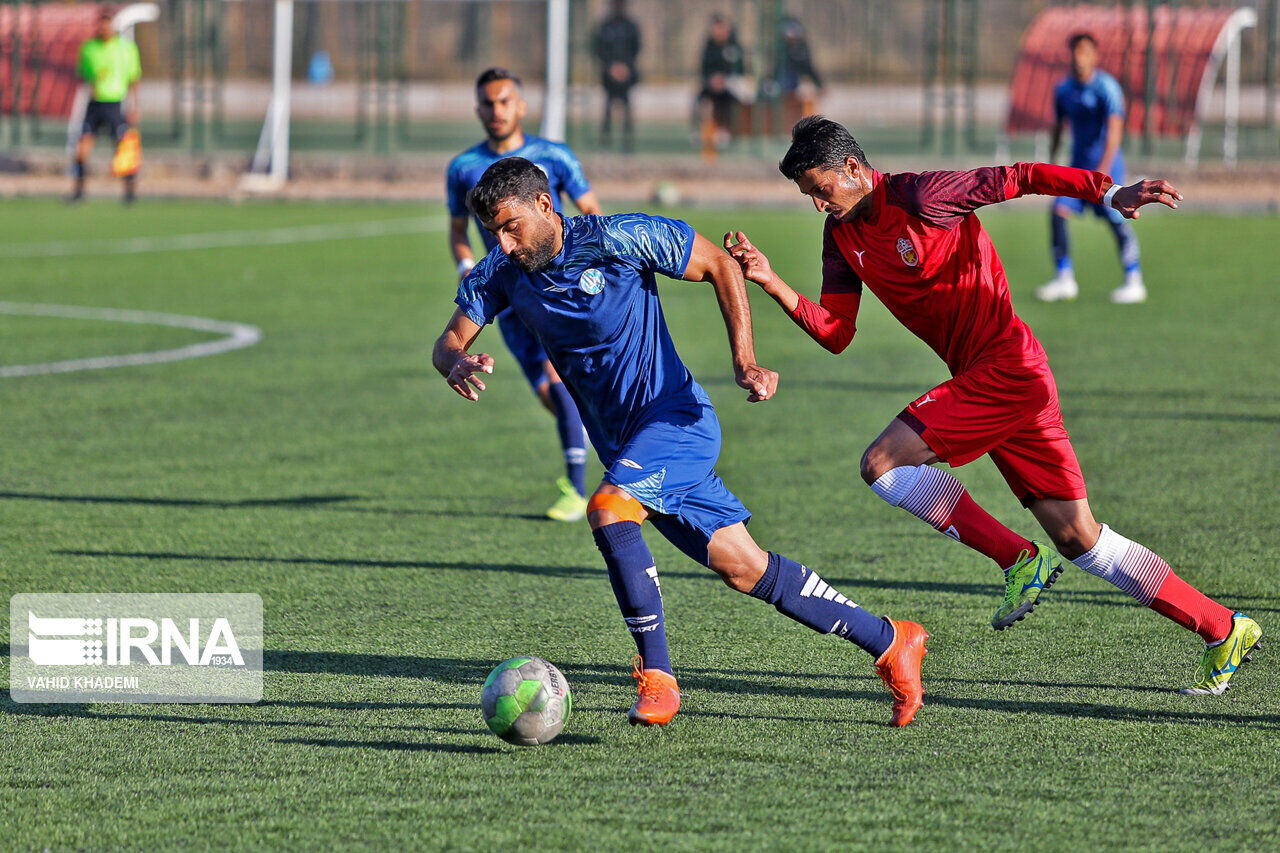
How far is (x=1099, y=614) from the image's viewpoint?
6199 mm

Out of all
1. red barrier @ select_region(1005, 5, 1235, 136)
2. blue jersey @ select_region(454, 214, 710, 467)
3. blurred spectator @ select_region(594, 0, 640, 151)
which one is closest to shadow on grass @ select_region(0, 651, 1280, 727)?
blue jersey @ select_region(454, 214, 710, 467)

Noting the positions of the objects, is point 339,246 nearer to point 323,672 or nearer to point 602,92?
point 602,92

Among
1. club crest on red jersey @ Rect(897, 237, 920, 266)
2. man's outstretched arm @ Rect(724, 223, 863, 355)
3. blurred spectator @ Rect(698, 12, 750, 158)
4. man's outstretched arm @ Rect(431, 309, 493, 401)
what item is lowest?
man's outstretched arm @ Rect(431, 309, 493, 401)

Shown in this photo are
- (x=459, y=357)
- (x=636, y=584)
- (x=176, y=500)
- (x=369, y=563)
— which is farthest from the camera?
(x=176, y=500)

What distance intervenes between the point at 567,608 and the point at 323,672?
1.15m

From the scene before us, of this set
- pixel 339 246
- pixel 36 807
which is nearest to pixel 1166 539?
pixel 36 807

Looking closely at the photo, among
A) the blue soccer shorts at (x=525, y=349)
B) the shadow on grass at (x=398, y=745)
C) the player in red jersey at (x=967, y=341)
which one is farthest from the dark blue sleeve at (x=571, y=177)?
the shadow on grass at (x=398, y=745)

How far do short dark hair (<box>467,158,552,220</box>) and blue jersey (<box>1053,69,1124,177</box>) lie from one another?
35.2 feet

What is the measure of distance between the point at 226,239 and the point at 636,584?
58.2 feet

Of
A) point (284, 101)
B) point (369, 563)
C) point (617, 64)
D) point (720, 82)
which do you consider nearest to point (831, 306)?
point (369, 563)

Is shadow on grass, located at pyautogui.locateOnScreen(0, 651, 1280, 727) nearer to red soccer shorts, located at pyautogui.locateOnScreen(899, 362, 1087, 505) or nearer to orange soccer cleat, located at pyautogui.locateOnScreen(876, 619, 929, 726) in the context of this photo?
orange soccer cleat, located at pyautogui.locateOnScreen(876, 619, 929, 726)

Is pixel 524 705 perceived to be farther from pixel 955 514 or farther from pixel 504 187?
pixel 955 514

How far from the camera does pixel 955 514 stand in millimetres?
5617

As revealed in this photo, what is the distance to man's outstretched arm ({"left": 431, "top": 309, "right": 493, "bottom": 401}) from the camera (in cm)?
497
